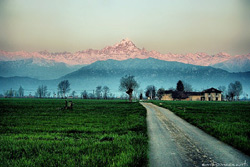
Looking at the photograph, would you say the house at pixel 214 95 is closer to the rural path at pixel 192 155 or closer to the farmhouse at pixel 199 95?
the farmhouse at pixel 199 95

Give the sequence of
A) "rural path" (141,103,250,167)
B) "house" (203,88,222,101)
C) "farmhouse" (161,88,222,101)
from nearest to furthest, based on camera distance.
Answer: "rural path" (141,103,250,167) → "house" (203,88,222,101) → "farmhouse" (161,88,222,101)

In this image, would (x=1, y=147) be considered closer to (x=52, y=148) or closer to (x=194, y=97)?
(x=52, y=148)

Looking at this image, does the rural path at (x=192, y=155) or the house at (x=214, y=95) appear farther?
the house at (x=214, y=95)

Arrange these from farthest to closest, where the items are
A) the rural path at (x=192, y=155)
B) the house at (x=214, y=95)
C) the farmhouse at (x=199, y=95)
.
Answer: the farmhouse at (x=199, y=95) < the house at (x=214, y=95) < the rural path at (x=192, y=155)

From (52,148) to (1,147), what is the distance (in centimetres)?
254

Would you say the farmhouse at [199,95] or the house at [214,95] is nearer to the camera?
the house at [214,95]

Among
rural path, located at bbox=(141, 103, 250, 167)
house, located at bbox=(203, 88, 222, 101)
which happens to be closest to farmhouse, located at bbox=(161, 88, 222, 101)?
house, located at bbox=(203, 88, 222, 101)

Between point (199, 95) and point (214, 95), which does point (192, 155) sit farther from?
point (199, 95)

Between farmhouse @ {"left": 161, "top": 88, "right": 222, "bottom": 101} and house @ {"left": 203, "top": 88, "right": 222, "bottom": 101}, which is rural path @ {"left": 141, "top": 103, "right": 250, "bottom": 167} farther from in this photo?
house @ {"left": 203, "top": 88, "right": 222, "bottom": 101}

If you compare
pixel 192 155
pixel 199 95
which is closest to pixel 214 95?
pixel 199 95

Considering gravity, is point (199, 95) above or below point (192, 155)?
below

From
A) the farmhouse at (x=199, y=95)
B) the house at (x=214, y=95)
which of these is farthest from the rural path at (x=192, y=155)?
the house at (x=214, y=95)

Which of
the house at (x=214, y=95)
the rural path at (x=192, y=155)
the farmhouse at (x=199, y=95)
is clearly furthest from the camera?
the farmhouse at (x=199, y=95)

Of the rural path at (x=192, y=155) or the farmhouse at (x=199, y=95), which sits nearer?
the rural path at (x=192, y=155)
